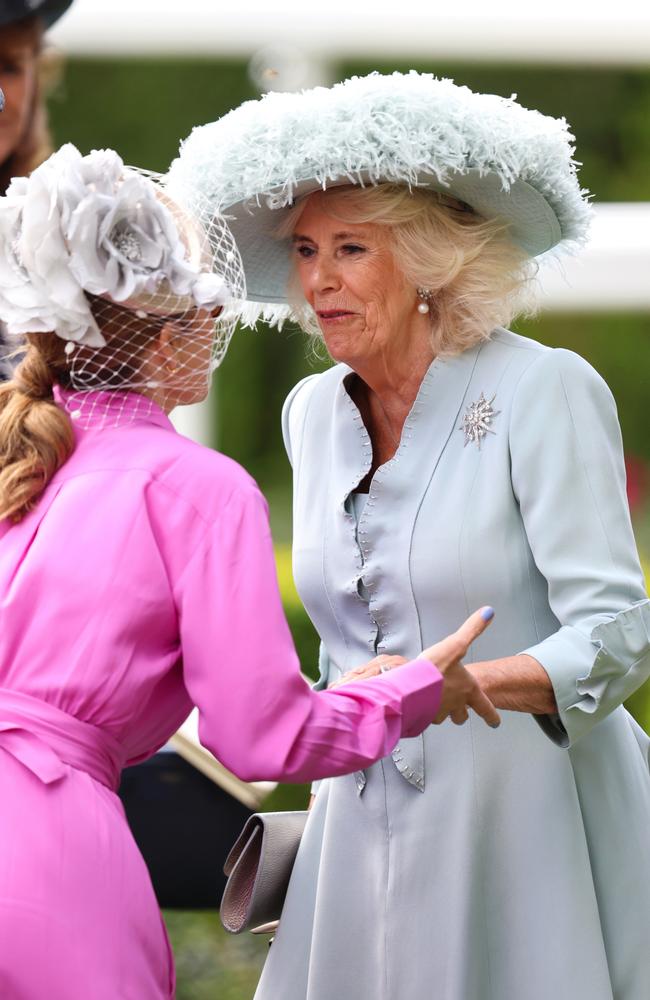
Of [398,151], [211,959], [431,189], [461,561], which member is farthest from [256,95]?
[461,561]

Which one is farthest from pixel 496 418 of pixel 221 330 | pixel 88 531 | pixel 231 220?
pixel 88 531

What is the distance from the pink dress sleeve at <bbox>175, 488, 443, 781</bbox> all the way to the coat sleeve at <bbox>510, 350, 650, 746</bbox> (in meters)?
0.52

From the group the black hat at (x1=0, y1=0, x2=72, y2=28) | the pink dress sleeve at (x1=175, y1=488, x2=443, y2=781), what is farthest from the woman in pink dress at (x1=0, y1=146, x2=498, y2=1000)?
the black hat at (x1=0, y1=0, x2=72, y2=28)

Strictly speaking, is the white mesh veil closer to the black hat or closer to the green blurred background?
the black hat

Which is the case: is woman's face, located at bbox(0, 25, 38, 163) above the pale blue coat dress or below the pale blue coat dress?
above

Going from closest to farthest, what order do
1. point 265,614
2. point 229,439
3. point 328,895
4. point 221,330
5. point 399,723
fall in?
point 265,614 < point 399,723 < point 221,330 < point 328,895 < point 229,439

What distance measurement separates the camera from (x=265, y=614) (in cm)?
204

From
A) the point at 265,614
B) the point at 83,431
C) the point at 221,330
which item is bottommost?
the point at 265,614

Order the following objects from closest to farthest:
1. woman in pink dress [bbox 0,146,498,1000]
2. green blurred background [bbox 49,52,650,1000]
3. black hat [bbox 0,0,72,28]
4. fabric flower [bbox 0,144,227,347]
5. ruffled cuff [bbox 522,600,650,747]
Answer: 1. woman in pink dress [bbox 0,146,498,1000]
2. fabric flower [bbox 0,144,227,347]
3. ruffled cuff [bbox 522,600,650,747]
4. black hat [bbox 0,0,72,28]
5. green blurred background [bbox 49,52,650,1000]

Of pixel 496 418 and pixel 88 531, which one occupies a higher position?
pixel 496 418

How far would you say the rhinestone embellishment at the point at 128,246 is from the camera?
210 cm

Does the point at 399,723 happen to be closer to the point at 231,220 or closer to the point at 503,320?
the point at 503,320

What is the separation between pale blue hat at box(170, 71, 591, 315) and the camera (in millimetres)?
2607

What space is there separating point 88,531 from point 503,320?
1.09 meters
